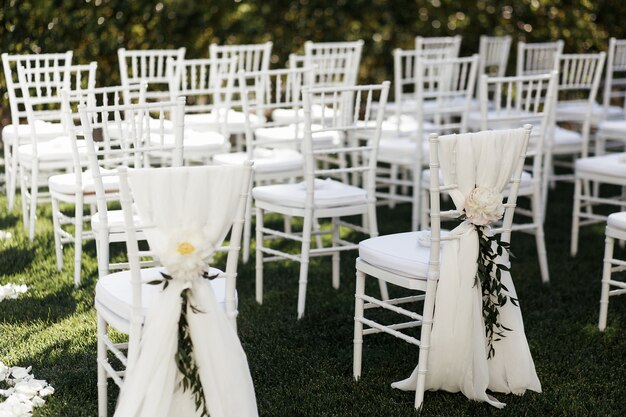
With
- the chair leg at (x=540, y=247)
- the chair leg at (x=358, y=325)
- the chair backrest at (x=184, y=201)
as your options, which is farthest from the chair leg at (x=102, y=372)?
the chair leg at (x=540, y=247)

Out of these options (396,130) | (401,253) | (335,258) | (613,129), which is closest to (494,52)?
(613,129)

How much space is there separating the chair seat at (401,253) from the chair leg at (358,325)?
0.31 feet

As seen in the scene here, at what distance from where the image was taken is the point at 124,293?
304cm

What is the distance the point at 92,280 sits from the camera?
4766 mm

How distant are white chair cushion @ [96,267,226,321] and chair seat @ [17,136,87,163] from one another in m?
2.25

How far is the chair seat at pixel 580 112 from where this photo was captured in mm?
6870

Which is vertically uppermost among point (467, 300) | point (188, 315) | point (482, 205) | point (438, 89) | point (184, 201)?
point (438, 89)

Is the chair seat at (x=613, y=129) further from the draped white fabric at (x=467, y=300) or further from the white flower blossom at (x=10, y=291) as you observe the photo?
the white flower blossom at (x=10, y=291)

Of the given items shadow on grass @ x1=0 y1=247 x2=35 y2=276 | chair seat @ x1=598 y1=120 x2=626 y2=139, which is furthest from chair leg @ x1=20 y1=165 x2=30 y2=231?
chair seat @ x1=598 y1=120 x2=626 y2=139

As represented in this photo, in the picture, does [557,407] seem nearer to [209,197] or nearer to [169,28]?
[209,197]

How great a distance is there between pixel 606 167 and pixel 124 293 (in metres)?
2.94

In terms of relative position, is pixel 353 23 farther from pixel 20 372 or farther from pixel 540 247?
pixel 20 372

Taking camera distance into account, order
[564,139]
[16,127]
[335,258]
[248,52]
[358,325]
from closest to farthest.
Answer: [358,325] < [335,258] < [16,127] < [564,139] < [248,52]

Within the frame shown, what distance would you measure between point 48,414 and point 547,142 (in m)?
3.62
